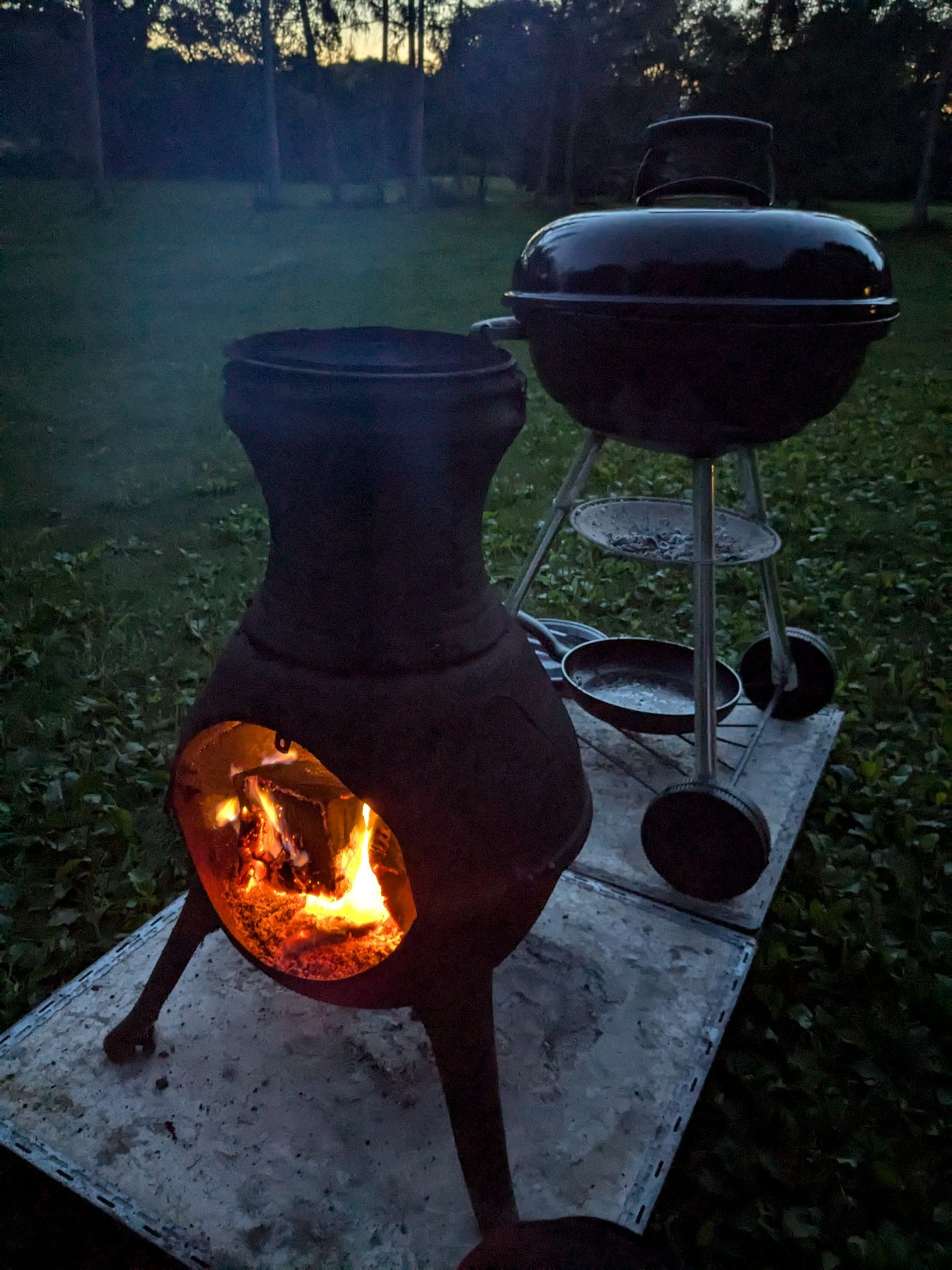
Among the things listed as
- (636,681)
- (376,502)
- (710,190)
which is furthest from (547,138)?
(376,502)

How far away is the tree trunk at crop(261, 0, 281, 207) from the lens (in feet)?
18.3

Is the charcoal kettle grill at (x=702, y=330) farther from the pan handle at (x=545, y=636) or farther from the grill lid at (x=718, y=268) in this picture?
the pan handle at (x=545, y=636)

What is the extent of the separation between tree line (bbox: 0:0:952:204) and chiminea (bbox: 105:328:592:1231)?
5.13 m

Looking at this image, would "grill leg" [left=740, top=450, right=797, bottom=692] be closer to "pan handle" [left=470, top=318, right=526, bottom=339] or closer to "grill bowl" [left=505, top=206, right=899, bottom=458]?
"grill bowl" [left=505, top=206, right=899, bottom=458]

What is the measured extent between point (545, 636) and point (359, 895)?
1.65m

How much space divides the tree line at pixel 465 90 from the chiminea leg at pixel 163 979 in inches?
206

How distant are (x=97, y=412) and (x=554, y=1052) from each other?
7.29 metres

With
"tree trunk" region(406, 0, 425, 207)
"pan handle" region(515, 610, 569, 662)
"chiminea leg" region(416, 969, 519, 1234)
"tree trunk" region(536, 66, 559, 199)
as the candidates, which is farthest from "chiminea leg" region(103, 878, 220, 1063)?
"tree trunk" region(536, 66, 559, 199)

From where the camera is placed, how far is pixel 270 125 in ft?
19.4

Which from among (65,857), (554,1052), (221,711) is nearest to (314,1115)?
(554,1052)

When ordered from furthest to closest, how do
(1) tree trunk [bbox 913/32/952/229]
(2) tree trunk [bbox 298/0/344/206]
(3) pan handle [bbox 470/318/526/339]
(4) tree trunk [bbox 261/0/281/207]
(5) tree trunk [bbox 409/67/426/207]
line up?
(1) tree trunk [bbox 913/32/952/229], (5) tree trunk [bbox 409/67/426/207], (2) tree trunk [bbox 298/0/344/206], (4) tree trunk [bbox 261/0/281/207], (3) pan handle [bbox 470/318/526/339]

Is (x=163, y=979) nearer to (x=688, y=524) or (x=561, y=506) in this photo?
(x=561, y=506)

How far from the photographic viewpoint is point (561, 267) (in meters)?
1.80

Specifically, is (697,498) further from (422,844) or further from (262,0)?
(262,0)
